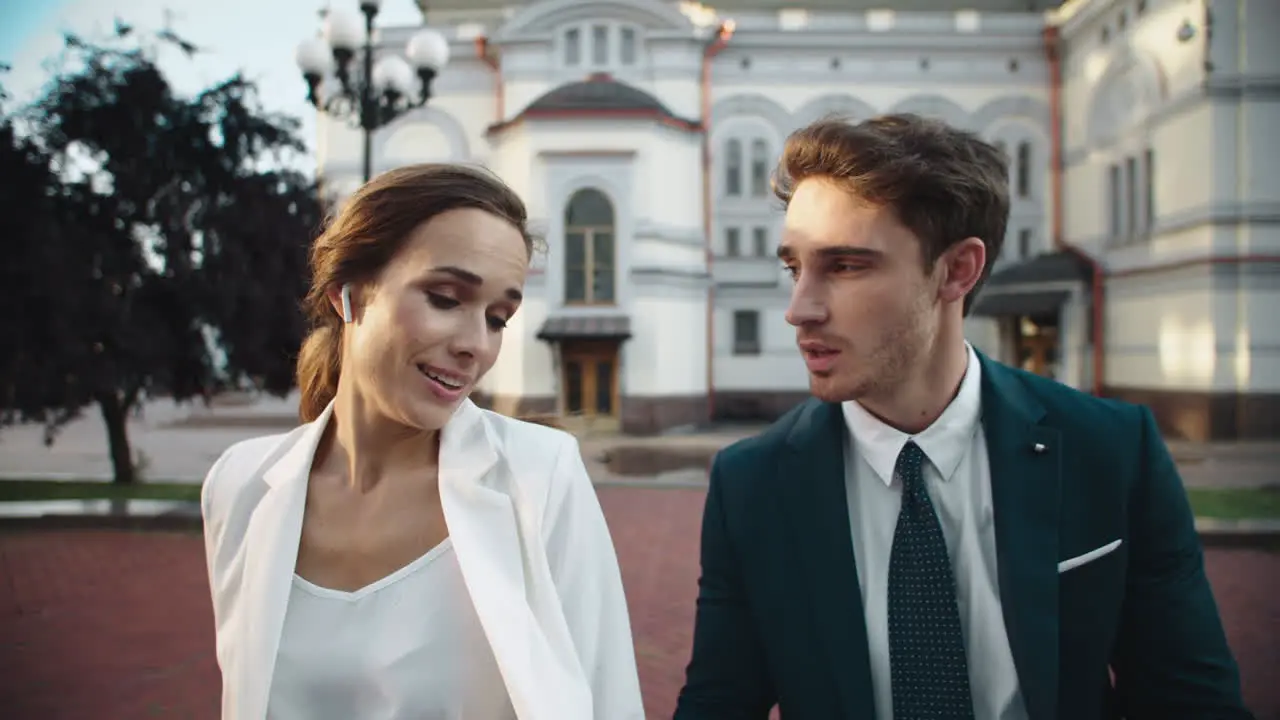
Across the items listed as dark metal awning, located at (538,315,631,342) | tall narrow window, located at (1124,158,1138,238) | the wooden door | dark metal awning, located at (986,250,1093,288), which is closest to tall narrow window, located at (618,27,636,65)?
dark metal awning, located at (538,315,631,342)

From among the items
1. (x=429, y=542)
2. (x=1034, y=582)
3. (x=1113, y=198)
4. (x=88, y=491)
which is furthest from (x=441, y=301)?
(x=1113, y=198)

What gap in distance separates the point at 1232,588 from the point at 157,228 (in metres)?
12.1

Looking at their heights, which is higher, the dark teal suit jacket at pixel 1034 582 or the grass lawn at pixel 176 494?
the dark teal suit jacket at pixel 1034 582

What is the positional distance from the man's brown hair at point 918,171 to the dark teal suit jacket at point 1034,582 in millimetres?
401

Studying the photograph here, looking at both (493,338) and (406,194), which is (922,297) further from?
(406,194)

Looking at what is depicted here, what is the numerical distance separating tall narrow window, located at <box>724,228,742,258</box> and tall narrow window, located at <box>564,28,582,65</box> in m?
5.81

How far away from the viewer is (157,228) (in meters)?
10.6

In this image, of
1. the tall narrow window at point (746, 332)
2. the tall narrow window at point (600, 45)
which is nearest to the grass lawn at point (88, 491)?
the tall narrow window at point (746, 332)

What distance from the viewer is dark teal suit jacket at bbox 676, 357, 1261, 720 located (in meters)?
1.79

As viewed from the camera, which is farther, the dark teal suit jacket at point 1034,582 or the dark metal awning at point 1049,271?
the dark metal awning at point 1049,271

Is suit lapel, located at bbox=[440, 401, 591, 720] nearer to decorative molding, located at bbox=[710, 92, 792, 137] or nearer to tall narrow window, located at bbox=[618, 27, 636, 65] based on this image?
tall narrow window, located at bbox=[618, 27, 636, 65]

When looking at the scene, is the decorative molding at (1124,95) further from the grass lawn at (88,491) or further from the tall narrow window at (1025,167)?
the grass lawn at (88,491)

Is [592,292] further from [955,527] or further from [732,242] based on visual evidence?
[955,527]

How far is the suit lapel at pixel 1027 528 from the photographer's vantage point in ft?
5.71
